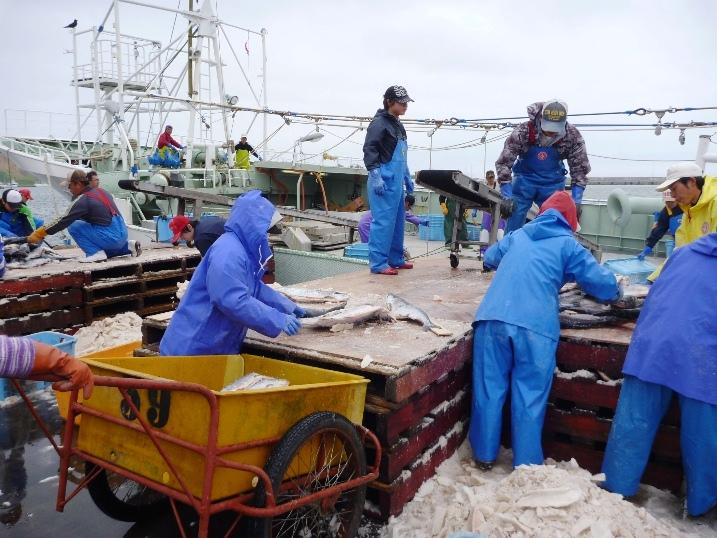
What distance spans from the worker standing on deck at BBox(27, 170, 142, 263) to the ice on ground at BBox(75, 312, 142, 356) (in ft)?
3.04

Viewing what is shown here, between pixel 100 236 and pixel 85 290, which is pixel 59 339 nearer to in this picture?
pixel 85 290

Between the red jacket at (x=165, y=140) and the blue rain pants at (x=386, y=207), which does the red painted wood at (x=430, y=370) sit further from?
the red jacket at (x=165, y=140)

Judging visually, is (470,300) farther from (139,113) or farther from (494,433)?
(139,113)

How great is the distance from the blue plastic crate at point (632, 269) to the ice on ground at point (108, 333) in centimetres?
515

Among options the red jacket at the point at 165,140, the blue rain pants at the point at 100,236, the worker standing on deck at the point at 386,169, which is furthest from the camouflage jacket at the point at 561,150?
the red jacket at the point at 165,140

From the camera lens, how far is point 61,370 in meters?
2.13

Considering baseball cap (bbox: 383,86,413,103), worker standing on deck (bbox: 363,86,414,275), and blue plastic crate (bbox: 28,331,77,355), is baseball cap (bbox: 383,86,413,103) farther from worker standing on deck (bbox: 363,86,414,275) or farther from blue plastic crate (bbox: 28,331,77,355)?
blue plastic crate (bbox: 28,331,77,355)

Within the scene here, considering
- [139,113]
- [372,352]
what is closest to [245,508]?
[372,352]

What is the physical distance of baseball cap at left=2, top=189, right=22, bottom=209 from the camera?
7.24m

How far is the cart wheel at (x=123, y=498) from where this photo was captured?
3010 mm

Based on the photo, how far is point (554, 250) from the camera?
12.6ft

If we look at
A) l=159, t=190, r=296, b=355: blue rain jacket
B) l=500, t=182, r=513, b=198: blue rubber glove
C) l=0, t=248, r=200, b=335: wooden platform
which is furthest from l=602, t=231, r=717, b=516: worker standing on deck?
l=0, t=248, r=200, b=335: wooden platform

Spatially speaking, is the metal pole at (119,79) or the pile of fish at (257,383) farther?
the metal pole at (119,79)

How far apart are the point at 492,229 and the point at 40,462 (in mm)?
4746
